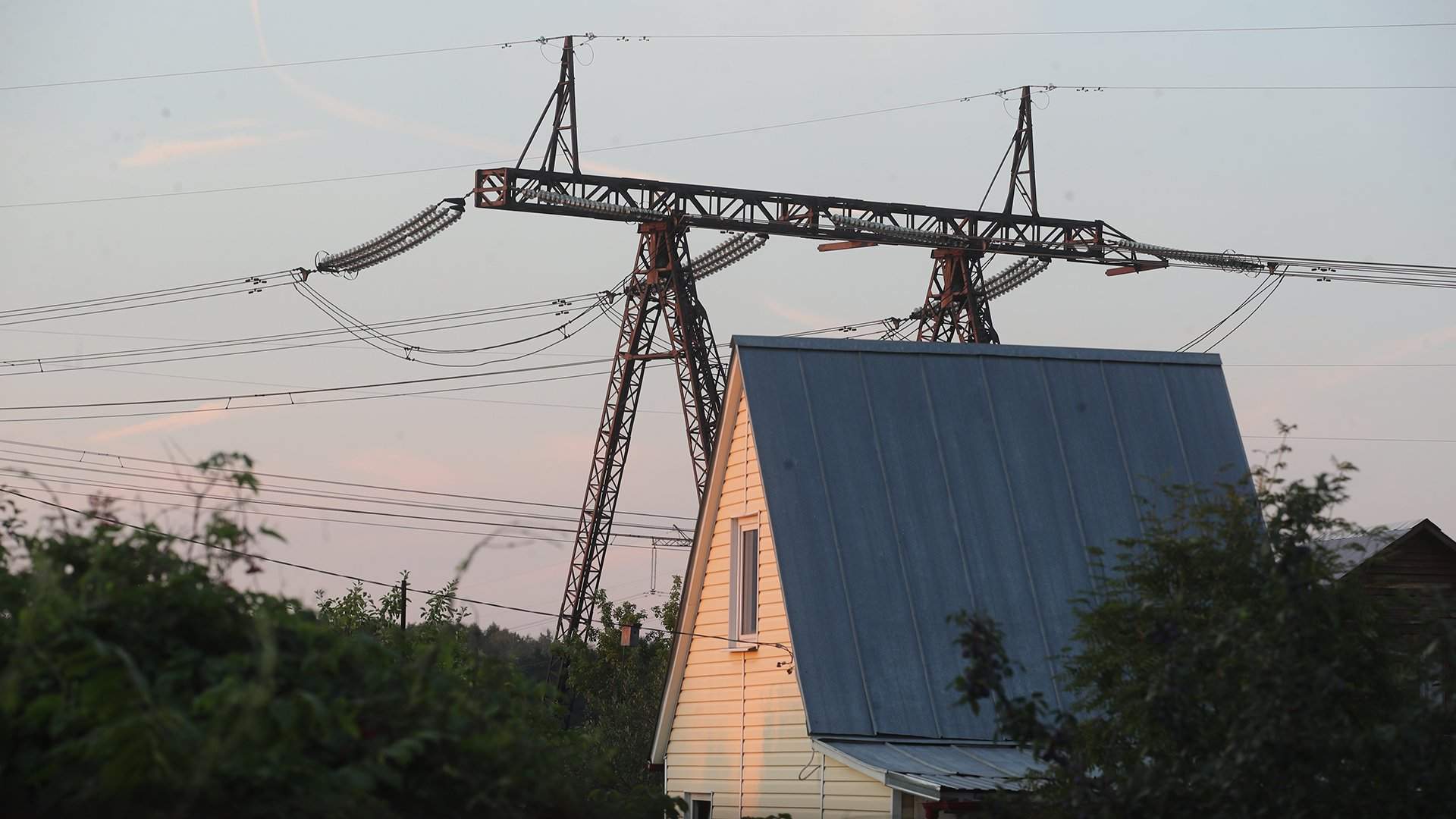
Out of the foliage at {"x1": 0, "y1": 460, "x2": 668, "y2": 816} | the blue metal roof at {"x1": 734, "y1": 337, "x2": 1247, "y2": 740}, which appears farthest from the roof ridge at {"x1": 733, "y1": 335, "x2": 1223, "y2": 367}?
the foliage at {"x1": 0, "y1": 460, "x2": 668, "y2": 816}

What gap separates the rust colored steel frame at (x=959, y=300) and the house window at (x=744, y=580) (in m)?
21.2

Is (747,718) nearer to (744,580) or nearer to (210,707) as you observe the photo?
(744,580)

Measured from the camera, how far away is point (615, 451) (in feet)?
110

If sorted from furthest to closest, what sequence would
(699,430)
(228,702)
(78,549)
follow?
(699,430), (78,549), (228,702)

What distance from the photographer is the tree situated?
888cm

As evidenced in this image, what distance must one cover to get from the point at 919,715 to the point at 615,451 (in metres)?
19.9

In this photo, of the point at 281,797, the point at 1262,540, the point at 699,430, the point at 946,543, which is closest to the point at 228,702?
the point at 281,797

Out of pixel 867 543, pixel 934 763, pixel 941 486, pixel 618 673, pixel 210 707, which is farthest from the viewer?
pixel 618 673

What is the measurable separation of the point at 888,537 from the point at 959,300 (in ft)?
73.9

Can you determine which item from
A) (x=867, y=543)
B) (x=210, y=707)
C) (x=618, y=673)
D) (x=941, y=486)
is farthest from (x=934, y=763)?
(x=618, y=673)

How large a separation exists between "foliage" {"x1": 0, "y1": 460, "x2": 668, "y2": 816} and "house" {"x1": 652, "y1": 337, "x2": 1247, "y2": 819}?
7704mm

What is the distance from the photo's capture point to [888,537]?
15.2 metres

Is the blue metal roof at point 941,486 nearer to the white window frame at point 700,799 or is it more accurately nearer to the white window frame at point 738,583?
the white window frame at point 738,583

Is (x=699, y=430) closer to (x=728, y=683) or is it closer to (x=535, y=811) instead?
(x=728, y=683)
